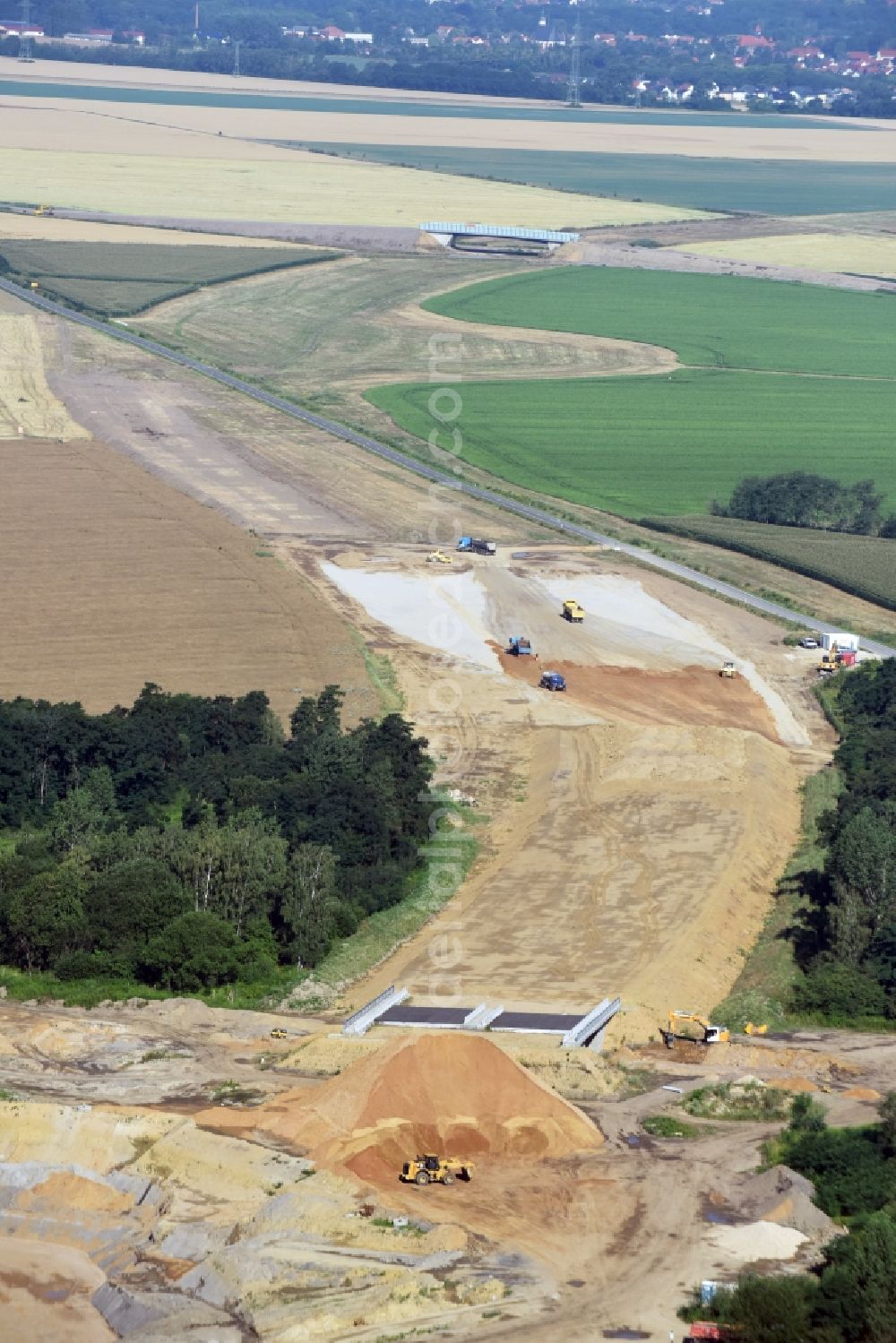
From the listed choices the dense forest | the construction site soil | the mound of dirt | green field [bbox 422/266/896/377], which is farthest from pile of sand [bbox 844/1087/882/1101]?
green field [bbox 422/266/896/377]

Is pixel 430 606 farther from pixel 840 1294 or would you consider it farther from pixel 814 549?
pixel 840 1294

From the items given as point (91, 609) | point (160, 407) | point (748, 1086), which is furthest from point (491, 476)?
point (748, 1086)

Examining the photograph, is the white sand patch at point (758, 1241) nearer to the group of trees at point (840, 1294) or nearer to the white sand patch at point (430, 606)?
the group of trees at point (840, 1294)

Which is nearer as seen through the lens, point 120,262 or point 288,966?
point 288,966

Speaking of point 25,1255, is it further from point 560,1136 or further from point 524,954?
point 524,954

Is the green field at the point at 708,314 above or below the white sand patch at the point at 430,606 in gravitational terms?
above

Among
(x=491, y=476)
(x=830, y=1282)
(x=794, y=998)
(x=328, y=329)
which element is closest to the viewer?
(x=830, y=1282)

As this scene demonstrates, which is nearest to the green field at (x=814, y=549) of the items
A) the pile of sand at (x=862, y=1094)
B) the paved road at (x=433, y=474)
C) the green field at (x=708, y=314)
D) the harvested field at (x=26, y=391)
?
the paved road at (x=433, y=474)
